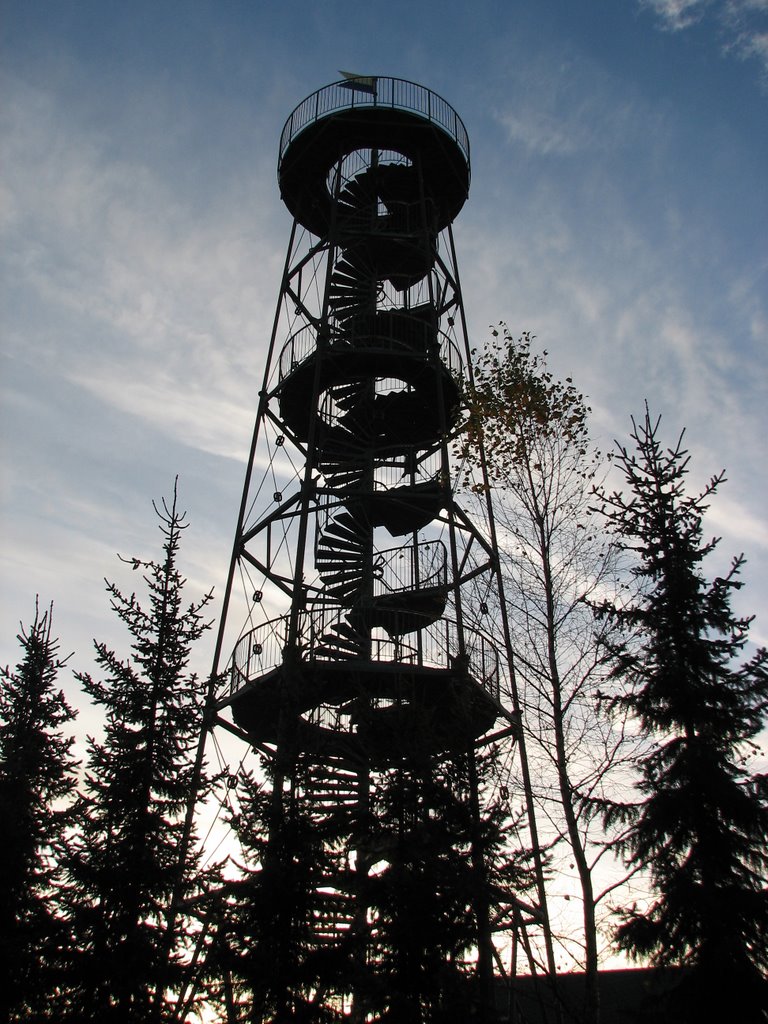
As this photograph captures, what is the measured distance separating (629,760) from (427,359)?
29.8 feet

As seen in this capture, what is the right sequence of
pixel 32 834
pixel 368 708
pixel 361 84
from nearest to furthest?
1. pixel 368 708
2. pixel 32 834
3. pixel 361 84

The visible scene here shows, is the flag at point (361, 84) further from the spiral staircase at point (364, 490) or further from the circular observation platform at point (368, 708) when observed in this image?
the circular observation platform at point (368, 708)

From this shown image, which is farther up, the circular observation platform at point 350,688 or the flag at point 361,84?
the flag at point 361,84

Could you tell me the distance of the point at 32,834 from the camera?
14.4 metres

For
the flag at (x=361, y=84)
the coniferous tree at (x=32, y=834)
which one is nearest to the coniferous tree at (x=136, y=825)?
the coniferous tree at (x=32, y=834)

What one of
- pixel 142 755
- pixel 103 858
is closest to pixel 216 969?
pixel 103 858

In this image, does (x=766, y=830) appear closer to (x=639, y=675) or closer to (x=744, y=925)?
(x=744, y=925)

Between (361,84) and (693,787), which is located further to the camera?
(361,84)

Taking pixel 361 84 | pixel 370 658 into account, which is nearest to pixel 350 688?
pixel 370 658

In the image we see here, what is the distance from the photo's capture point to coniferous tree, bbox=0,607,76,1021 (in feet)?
36.0

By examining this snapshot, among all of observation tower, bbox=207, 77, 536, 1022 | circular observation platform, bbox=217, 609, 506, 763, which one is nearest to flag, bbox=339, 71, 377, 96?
observation tower, bbox=207, 77, 536, 1022

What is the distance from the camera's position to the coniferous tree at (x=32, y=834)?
11.0 m

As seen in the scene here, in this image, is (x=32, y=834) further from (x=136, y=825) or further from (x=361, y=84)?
(x=361, y=84)

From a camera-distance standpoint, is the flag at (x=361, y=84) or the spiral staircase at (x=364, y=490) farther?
the flag at (x=361, y=84)
